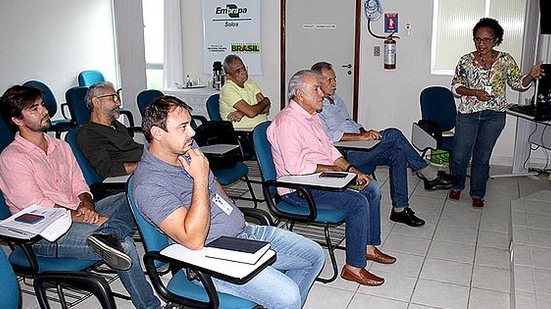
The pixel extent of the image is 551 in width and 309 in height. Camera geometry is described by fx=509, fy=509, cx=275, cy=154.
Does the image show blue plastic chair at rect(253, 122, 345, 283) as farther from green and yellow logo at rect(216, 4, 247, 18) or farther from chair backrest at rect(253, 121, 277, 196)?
green and yellow logo at rect(216, 4, 247, 18)

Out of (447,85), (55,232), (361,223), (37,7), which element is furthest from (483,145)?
(37,7)

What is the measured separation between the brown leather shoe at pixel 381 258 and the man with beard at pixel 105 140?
1637 mm

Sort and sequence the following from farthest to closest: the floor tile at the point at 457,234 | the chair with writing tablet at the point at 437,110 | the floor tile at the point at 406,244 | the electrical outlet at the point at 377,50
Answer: the electrical outlet at the point at 377,50 → the chair with writing tablet at the point at 437,110 → the floor tile at the point at 457,234 → the floor tile at the point at 406,244

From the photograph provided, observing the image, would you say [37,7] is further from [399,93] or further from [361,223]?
[361,223]

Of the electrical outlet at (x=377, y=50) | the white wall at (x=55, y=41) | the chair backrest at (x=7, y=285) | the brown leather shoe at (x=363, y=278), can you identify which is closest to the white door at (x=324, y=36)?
the electrical outlet at (x=377, y=50)

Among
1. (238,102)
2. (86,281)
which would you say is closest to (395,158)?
(238,102)

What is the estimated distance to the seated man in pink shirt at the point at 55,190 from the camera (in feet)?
7.64

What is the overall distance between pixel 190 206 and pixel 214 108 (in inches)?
112

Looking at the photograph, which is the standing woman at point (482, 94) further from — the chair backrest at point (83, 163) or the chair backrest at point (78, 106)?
the chair backrest at point (78, 106)

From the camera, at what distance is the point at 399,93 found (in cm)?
598

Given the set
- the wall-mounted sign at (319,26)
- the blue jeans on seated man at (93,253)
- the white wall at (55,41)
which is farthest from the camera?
the white wall at (55,41)

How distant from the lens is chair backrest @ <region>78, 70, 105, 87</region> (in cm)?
701

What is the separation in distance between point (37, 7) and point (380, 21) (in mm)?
4368

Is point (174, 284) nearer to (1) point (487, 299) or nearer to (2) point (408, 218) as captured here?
(1) point (487, 299)
